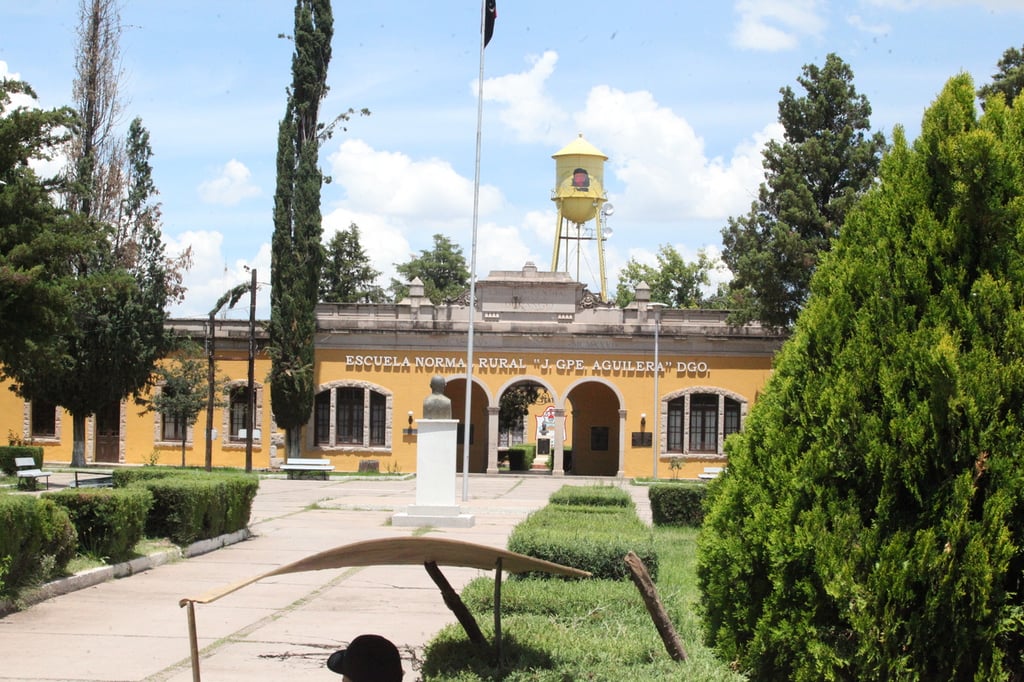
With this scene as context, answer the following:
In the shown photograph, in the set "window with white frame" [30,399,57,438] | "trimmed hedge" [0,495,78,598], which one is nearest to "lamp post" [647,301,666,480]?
"window with white frame" [30,399,57,438]

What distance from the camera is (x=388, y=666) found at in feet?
15.9

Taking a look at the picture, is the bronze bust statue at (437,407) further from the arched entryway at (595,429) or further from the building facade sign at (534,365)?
the arched entryway at (595,429)

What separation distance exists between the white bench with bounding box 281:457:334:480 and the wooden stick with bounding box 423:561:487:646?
95.1ft

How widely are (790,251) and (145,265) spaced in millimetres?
21561

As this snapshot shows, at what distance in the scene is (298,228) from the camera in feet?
125

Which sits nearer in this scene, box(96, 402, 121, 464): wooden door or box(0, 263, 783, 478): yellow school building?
box(0, 263, 783, 478): yellow school building

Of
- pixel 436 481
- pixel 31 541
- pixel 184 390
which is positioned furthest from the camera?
pixel 184 390

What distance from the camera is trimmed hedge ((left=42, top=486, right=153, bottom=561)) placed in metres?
12.2

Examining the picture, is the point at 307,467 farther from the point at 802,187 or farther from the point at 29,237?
the point at 802,187

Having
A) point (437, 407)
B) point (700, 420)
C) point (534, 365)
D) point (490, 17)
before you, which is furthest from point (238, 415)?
point (437, 407)

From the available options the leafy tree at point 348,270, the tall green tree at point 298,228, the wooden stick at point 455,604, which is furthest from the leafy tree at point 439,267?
the wooden stick at point 455,604

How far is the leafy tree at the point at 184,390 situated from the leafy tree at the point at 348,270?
2512cm

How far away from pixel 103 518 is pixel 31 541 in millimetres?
1869

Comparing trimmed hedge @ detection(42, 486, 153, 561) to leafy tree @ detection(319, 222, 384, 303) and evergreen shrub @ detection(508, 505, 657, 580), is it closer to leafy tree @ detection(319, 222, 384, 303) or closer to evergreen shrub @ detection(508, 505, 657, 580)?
evergreen shrub @ detection(508, 505, 657, 580)
